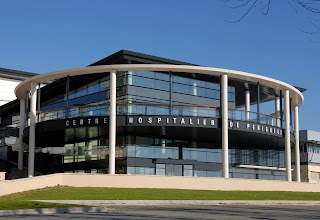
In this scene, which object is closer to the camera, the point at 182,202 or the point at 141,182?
the point at 182,202

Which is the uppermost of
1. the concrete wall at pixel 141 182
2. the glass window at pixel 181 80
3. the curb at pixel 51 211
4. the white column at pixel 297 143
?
the glass window at pixel 181 80

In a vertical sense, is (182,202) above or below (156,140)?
below

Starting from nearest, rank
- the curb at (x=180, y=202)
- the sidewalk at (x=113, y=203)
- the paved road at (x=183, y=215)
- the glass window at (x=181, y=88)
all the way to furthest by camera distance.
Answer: the paved road at (x=183, y=215), the sidewalk at (x=113, y=203), the curb at (x=180, y=202), the glass window at (x=181, y=88)

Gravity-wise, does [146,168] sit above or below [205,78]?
below

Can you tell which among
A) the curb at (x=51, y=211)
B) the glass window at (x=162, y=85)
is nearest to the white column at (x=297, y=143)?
the glass window at (x=162, y=85)

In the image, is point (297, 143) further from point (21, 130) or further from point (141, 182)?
point (21, 130)

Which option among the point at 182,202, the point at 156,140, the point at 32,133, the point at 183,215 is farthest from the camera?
the point at 156,140

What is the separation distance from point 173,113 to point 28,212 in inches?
856

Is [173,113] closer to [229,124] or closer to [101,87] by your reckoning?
[229,124]

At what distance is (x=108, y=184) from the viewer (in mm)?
35000

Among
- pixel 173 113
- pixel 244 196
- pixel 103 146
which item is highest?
pixel 173 113

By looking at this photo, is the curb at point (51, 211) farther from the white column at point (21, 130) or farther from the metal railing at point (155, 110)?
the white column at point (21, 130)

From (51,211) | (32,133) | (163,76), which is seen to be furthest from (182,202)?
(32,133)

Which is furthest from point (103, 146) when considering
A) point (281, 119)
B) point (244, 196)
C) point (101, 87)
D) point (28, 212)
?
point (28, 212)
